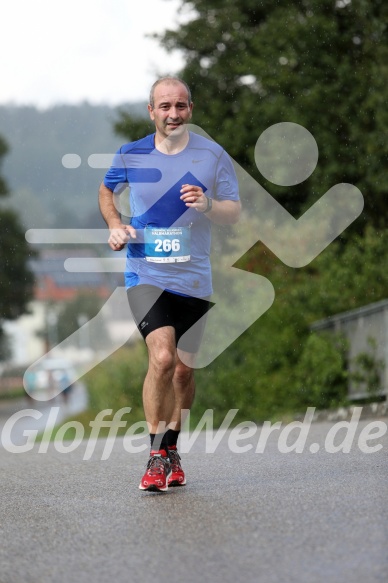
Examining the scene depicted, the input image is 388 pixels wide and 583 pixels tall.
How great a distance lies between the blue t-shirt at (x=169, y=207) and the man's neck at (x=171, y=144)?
25 mm

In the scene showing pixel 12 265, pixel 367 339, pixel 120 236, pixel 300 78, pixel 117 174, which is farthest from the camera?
pixel 12 265

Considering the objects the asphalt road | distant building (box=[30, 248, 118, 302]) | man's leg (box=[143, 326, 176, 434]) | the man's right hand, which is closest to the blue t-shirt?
the man's right hand

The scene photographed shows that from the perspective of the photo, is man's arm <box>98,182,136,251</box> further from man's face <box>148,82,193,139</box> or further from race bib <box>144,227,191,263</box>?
man's face <box>148,82,193,139</box>

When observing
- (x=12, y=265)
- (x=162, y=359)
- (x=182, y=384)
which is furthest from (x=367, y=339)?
(x=12, y=265)

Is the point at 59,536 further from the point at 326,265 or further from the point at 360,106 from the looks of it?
the point at 360,106

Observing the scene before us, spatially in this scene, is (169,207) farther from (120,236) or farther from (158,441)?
(158,441)

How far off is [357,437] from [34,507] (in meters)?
4.09

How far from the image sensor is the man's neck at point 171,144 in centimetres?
727

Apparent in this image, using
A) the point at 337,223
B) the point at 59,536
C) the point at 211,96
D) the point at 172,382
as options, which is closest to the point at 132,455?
the point at 172,382

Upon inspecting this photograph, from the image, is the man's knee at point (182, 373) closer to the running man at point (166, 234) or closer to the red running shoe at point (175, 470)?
the running man at point (166, 234)

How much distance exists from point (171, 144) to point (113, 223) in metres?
0.51

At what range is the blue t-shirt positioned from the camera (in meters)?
7.17

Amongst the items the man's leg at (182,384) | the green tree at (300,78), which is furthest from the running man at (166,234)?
the green tree at (300,78)

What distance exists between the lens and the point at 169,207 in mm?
7156
